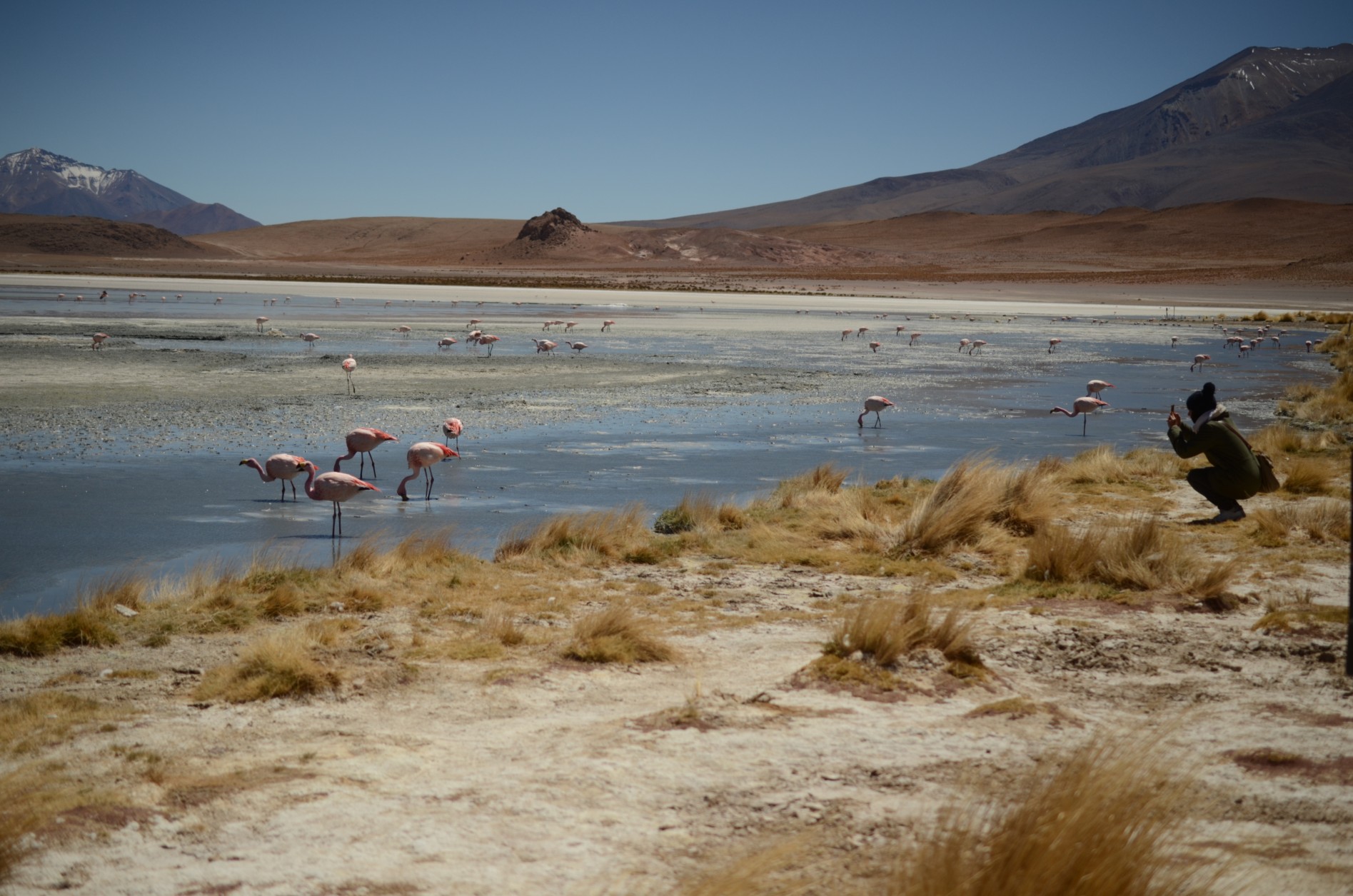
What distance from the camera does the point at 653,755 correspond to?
4586 mm

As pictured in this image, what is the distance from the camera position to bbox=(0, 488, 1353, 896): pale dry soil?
3707mm

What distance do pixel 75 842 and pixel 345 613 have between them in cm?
315

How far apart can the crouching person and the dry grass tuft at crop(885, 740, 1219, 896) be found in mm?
6376

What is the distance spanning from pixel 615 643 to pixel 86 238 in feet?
444

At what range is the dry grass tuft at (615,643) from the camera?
602cm

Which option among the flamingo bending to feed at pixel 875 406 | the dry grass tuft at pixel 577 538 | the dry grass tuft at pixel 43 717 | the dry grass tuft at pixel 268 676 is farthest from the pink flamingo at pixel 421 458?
the flamingo bending to feed at pixel 875 406

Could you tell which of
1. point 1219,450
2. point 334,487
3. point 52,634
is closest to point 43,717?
point 52,634

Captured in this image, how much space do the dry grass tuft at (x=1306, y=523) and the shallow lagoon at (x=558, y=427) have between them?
3896 mm

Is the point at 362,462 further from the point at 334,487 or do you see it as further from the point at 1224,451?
the point at 1224,451

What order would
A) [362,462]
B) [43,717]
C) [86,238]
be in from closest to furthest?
[43,717] → [362,462] → [86,238]

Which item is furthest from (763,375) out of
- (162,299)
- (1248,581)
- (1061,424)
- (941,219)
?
(941,219)

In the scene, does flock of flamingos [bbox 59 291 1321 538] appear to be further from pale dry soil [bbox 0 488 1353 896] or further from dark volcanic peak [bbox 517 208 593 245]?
dark volcanic peak [bbox 517 208 593 245]

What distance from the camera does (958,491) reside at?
30.3 ft

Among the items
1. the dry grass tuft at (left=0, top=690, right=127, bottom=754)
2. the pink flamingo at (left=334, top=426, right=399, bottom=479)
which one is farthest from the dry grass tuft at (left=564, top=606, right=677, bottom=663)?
the pink flamingo at (left=334, top=426, right=399, bottom=479)
